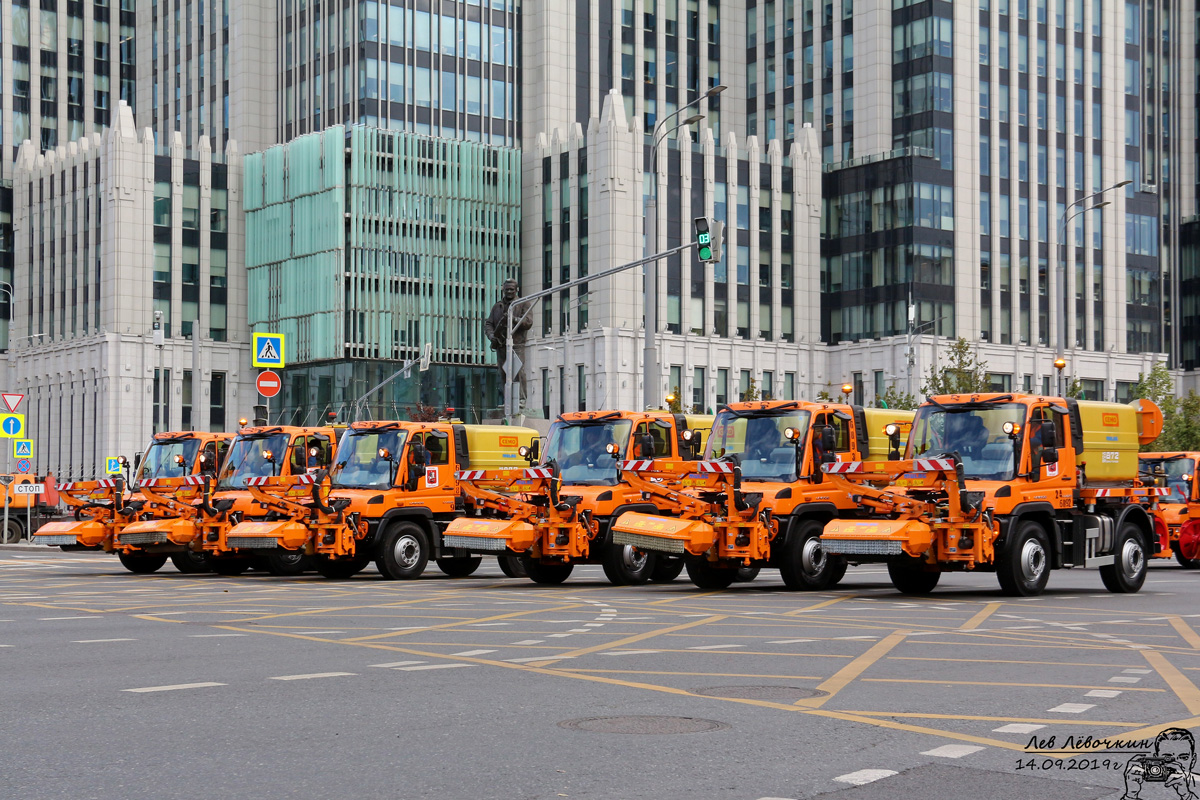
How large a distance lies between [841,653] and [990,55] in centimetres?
7613

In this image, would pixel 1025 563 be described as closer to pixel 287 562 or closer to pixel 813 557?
pixel 813 557

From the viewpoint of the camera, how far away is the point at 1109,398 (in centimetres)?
8850

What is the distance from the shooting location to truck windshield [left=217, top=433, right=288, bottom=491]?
27750 millimetres

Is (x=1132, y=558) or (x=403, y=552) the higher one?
(x=1132, y=558)

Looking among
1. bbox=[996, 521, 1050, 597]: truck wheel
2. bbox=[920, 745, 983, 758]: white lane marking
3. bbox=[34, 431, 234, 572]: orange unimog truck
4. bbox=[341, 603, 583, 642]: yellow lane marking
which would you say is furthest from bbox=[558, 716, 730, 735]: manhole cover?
bbox=[34, 431, 234, 572]: orange unimog truck

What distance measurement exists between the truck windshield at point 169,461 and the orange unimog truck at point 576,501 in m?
6.82

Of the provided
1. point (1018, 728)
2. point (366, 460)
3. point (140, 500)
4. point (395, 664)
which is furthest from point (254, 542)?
point (1018, 728)

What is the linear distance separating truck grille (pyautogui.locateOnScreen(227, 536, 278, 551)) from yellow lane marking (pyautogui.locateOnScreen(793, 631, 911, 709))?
40.3 feet

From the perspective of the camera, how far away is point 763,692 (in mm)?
10727

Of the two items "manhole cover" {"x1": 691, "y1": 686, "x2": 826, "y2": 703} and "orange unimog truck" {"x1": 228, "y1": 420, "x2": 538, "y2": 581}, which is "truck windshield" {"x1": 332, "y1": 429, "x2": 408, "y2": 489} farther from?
"manhole cover" {"x1": 691, "y1": 686, "x2": 826, "y2": 703}

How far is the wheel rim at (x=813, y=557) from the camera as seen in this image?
21719 millimetres

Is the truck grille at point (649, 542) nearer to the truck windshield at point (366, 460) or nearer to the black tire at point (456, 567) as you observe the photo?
the truck windshield at point (366, 460)

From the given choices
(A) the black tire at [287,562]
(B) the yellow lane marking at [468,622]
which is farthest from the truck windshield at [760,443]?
(A) the black tire at [287,562]
